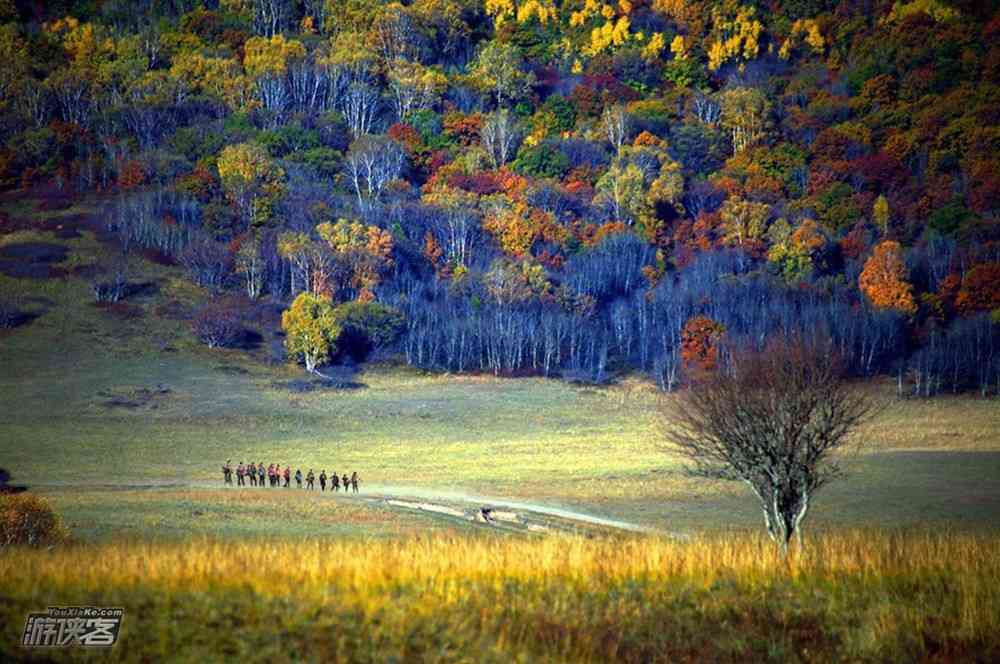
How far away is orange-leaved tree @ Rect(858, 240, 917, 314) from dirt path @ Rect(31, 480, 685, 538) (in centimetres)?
10726

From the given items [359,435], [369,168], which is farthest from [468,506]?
[369,168]

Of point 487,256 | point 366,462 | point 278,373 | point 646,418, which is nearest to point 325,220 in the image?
point 487,256

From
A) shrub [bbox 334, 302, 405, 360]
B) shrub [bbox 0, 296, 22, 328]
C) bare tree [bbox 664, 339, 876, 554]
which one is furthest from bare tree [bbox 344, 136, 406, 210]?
bare tree [bbox 664, 339, 876, 554]

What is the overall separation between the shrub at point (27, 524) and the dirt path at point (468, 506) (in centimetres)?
1528

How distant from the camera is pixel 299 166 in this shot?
191 metres

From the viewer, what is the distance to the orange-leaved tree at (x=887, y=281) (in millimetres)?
154375

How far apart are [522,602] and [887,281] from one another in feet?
484

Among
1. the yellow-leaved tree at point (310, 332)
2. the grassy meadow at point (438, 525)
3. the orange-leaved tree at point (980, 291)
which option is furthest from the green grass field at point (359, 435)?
the orange-leaved tree at point (980, 291)

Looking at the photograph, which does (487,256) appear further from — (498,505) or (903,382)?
(498,505)

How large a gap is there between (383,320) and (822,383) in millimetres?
106984

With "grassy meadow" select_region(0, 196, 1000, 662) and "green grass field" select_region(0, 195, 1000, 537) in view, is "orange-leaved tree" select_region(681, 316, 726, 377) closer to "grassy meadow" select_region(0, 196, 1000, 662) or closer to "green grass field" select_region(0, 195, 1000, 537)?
"green grass field" select_region(0, 195, 1000, 537)

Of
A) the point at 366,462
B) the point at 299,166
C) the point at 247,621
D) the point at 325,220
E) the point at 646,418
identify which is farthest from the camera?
the point at 299,166

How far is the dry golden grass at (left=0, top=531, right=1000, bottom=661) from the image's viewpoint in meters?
17.9

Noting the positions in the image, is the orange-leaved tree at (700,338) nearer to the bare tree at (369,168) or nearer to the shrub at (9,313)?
the bare tree at (369,168)
